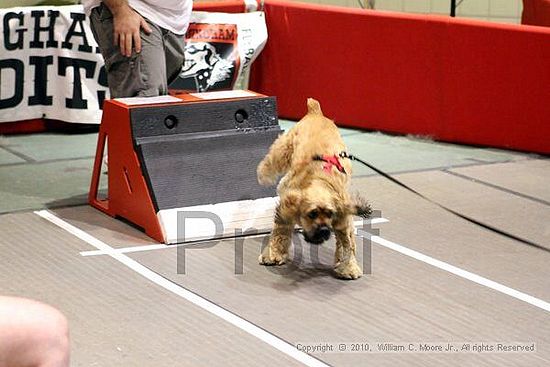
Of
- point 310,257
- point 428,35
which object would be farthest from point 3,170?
point 428,35

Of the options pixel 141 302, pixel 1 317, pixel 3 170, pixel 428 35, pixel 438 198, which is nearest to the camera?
pixel 1 317

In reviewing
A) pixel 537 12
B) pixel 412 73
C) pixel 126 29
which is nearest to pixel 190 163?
pixel 126 29

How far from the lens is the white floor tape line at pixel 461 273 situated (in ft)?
14.4

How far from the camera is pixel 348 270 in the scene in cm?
467

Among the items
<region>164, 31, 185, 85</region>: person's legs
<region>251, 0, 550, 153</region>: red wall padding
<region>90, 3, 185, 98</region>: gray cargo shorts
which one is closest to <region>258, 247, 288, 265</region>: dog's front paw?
<region>90, 3, 185, 98</region>: gray cargo shorts

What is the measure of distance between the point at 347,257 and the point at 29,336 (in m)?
2.80

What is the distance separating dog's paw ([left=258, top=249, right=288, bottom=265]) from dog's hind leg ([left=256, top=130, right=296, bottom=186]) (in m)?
0.37

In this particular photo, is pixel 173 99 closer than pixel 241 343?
No

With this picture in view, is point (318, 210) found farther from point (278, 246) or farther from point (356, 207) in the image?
point (278, 246)

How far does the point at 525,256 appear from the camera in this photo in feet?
16.4

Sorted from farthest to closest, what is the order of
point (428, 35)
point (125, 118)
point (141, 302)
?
point (428, 35), point (125, 118), point (141, 302)

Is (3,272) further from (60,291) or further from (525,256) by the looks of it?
(525,256)

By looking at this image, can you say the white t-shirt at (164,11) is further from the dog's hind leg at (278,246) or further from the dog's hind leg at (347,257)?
the dog's hind leg at (347,257)

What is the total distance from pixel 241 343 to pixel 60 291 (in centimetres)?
96
